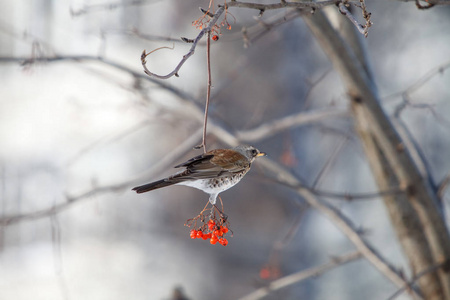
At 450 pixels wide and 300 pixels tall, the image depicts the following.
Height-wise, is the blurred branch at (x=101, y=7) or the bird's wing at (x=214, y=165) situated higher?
the blurred branch at (x=101, y=7)

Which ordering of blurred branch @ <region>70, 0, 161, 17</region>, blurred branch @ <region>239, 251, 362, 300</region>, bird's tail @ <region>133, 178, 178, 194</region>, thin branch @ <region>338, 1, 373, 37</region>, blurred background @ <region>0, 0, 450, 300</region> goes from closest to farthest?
thin branch @ <region>338, 1, 373, 37</region> < bird's tail @ <region>133, 178, 178, 194</region> < blurred branch @ <region>70, 0, 161, 17</region> < blurred branch @ <region>239, 251, 362, 300</region> < blurred background @ <region>0, 0, 450, 300</region>

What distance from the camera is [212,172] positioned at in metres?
1.19

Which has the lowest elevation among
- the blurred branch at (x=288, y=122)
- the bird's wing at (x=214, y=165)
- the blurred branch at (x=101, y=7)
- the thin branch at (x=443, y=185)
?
the bird's wing at (x=214, y=165)

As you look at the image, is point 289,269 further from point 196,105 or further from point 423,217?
point 196,105

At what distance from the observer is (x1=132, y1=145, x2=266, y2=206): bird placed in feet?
3.76

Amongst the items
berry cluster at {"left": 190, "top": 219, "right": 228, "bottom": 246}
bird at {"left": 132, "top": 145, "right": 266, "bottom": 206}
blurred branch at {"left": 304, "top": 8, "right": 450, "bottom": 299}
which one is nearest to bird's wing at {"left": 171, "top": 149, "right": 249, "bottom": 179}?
bird at {"left": 132, "top": 145, "right": 266, "bottom": 206}

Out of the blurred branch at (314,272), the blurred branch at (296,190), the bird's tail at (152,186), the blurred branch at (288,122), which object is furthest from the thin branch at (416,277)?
the bird's tail at (152,186)

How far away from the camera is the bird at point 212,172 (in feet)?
3.76

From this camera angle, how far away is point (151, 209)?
19.4 feet

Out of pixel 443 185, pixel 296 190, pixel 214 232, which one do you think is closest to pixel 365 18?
pixel 214 232

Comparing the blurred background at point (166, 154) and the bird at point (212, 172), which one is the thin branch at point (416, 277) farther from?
the blurred background at point (166, 154)

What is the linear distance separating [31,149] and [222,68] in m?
2.82

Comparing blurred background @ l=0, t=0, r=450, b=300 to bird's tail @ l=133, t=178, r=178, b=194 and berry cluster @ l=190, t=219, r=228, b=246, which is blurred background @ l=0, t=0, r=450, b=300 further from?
bird's tail @ l=133, t=178, r=178, b=194

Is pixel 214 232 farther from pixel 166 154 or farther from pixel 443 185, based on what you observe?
pixel 166 154
